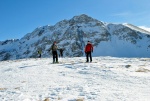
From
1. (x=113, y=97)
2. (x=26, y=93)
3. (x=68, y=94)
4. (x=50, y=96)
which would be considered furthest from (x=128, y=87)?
(x=26, y=93)

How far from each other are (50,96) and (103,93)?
7.51 feet

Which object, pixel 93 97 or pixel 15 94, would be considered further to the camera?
pixel 15 94

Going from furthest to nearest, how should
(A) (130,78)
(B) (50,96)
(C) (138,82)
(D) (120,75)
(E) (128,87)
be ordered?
(D) (120,75) < (A) (130,78) < (C) (138,82) < (E) (128,87) < (B) (50,96)

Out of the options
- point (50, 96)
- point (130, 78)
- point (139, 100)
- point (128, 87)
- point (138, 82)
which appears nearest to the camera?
point (139, 100)

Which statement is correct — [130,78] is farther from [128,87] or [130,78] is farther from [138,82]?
[128,87]

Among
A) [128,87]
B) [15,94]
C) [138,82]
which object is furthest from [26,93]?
[138,82]

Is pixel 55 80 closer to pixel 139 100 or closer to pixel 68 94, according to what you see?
pixel 68 94

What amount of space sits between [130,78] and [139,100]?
4.66 m

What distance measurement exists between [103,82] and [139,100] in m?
3.82

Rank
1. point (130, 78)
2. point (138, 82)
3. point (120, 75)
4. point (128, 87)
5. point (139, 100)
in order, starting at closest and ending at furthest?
point (139, 100) < point (128, 87) < point (138, 82) < point (130, 78) < point (120, 75)

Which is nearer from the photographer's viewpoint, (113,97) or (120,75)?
(113,97)

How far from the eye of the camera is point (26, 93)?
479 inches

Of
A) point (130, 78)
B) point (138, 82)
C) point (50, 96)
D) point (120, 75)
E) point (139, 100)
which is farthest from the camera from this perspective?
point (120, 75)

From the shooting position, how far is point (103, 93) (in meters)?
11.7
